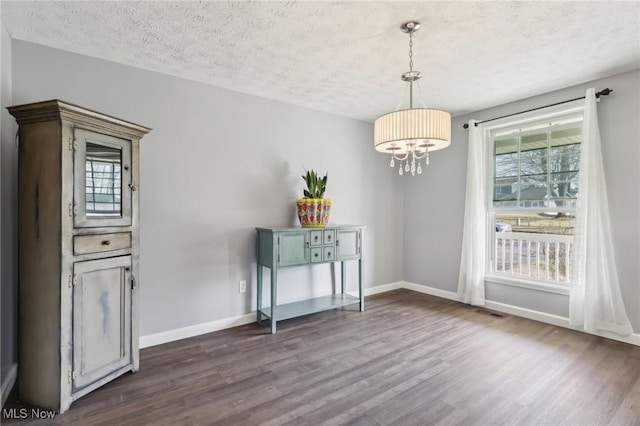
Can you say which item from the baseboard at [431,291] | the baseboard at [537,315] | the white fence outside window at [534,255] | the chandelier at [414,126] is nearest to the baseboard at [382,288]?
the baseboard at [431,291]

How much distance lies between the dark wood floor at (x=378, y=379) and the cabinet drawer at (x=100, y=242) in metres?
0.92

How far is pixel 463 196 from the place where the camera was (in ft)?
12.8

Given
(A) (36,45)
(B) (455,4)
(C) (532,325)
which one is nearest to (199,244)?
(A) (36,45)

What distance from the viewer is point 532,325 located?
123 inches

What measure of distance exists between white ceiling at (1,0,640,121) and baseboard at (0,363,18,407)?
2.28 m

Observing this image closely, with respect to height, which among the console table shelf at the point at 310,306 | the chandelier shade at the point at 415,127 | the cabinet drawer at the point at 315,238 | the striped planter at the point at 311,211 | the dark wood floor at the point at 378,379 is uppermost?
the chandelier shade at the point at 415,127

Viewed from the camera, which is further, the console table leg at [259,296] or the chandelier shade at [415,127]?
the console table leg at [259,296]

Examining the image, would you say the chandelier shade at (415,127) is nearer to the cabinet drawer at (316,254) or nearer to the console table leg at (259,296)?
the cabinet drawer at (316,254)

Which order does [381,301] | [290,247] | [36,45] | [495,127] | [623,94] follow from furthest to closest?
[381,301] → [495,127] → [290,247] → [623,94] → [36,45]

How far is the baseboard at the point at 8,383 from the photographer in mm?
1804

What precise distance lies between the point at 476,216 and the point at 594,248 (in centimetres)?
111

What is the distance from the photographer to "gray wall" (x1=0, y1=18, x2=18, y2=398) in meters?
1.89

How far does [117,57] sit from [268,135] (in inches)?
56.4

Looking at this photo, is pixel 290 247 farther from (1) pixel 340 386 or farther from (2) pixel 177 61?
(2) pixel 177 61
